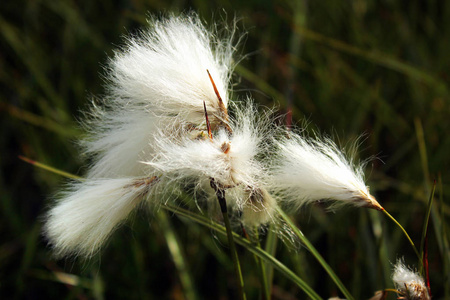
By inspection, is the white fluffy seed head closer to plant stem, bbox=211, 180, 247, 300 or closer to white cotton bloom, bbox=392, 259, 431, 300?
plant stem, bbox=211, 180, 247, 300

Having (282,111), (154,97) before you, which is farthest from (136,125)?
(282,111)

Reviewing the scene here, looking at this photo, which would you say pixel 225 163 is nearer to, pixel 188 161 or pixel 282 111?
pixel 188 161

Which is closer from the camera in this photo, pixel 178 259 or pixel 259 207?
pixel 259 207

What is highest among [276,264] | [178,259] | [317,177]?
[317,177]

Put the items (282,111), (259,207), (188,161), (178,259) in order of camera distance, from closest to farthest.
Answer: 1. (188,161)
2. (259,207)
3. (178,259)
4. (282,111)

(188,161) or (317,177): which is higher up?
(188,161)

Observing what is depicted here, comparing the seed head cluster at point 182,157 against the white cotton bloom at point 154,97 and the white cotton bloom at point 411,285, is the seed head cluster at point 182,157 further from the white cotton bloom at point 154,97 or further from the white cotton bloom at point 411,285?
the white cotton bloom at point 411,285

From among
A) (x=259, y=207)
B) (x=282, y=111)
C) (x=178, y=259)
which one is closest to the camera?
(x=259, y=207)

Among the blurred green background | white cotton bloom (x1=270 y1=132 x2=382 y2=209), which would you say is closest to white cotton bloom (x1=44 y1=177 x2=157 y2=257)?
white cotton bloom (x1=270 y1=132 x2=382 y2=209)
